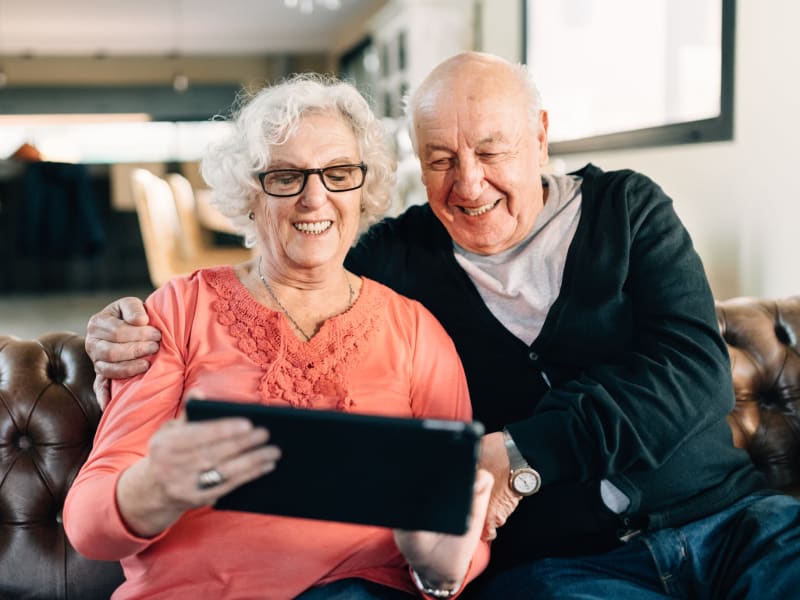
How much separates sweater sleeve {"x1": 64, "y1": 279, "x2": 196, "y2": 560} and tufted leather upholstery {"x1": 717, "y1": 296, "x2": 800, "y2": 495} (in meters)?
1.19

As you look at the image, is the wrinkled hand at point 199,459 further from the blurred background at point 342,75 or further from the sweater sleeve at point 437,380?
the blurred background at point 342,75

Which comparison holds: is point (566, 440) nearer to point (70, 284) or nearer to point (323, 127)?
point (323, 127)

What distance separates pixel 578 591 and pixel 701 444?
346 mm

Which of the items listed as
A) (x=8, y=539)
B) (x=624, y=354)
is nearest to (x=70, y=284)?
(x=8, y=539)

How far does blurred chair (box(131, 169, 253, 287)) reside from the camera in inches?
187

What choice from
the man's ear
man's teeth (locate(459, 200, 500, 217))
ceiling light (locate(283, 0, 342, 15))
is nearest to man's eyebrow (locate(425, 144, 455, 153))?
man's teeth (locate(459, 200, 500, 217))

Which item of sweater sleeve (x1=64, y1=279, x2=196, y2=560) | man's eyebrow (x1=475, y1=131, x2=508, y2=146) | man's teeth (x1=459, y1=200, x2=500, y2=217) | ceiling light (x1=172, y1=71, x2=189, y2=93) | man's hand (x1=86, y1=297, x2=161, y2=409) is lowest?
sweater sleeve (x1=64, y1=279, x2=196, y2=560)

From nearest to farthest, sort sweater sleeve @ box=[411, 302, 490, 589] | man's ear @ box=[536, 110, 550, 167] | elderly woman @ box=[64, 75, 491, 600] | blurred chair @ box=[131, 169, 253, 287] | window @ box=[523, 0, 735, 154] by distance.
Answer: elderly woman @ box=[64, 75, 491, 600] < sweater sleeve @ box=[411, 302, 490, 589] < man's ear @ box=[536, 110, 550, 167] < window @ box=[523, 0, 735, 154] < blurred chair @ box=[131, 169, 253, 287]

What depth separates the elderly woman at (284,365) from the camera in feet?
3.72

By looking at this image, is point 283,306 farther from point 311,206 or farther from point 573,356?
point 573,356

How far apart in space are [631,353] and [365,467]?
73 cm

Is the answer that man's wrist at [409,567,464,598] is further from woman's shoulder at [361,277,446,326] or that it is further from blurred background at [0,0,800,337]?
blurred background at [0,0,800,337]

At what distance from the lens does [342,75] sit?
15.3 feet

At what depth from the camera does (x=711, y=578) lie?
1.37 meters
